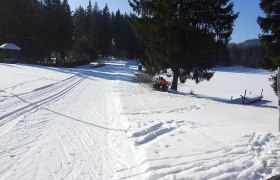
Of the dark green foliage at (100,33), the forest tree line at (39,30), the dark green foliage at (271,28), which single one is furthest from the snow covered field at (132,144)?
the dark green foliage at (100,33)

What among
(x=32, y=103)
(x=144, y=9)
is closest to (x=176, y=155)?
(x=32, y=103)

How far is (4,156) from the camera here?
18.2 feet

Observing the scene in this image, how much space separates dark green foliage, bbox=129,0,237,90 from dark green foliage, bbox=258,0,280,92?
3.65m

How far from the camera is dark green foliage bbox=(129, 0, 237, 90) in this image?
18.7 meters

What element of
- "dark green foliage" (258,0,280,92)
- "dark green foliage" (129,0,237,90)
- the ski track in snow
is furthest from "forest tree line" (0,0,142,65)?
the ski track in snow

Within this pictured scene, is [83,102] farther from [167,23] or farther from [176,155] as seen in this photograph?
[167,23]

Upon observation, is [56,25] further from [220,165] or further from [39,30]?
[220,165]

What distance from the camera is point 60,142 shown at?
668 cm

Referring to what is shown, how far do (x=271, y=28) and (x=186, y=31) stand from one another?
5.25 meters

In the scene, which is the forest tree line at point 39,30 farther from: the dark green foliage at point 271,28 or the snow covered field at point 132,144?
the snow covered field at point 132,144

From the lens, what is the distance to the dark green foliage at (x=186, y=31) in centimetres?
1870

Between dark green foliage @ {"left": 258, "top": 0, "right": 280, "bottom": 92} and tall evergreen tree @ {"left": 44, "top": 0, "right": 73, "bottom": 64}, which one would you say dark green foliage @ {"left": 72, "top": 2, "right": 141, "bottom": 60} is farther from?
dark green foliage @ {"left": 258, "top": 0, "right": 280, "bottom": 92}

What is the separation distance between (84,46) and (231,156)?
5986cm

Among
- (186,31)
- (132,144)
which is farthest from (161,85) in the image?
(132,144)
